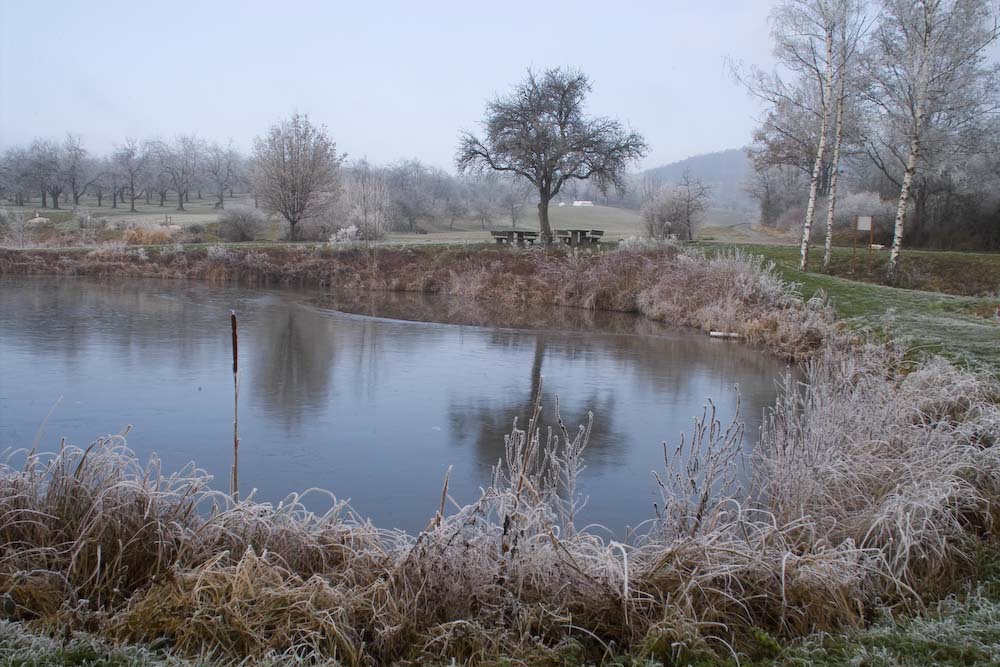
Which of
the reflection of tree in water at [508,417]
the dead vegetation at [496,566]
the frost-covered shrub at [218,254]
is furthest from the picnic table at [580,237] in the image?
the dead vegetation at [496,566]

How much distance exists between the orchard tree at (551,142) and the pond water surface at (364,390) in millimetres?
12551

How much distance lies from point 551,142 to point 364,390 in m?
23.3

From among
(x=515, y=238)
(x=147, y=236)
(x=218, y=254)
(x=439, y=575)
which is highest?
(x=515, y=238)

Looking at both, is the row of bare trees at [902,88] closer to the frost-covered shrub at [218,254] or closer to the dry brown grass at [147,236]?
the frost-covered shrub at [218,254]

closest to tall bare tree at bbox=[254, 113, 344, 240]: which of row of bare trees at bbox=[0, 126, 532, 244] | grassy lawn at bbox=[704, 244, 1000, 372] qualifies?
row of bare trees at bbox=[0, 126, 532, 244]

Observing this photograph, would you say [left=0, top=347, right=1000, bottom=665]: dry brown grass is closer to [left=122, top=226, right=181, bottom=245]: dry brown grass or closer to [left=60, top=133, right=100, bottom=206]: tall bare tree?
[left=122, top=226, right=181, bottom=245]: dry brown grass

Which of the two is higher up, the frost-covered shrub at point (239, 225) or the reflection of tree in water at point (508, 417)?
the frost-covered shrub at point (239, 225)

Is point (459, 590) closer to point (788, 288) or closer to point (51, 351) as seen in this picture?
point (51, 351)

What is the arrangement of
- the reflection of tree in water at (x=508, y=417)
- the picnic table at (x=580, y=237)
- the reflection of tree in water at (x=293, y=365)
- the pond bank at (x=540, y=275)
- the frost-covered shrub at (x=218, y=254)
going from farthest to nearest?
the frost-covered shrub at (x=218, y=254), the picnic table at (x=580, y=237), the pond bank at (x=540, y=275), the reflection of tree in water at (x=293, y=365), the reflection of tree in water at (x=508, y=417)

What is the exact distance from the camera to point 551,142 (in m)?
33.8

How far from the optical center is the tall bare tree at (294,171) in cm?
4122

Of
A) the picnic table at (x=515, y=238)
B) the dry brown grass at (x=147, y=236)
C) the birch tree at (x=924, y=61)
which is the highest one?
the birch tree at (x=924, y=61)

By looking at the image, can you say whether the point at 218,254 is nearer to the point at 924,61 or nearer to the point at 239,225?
the point at 239,225

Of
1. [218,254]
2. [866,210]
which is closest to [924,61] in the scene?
[866,210]
